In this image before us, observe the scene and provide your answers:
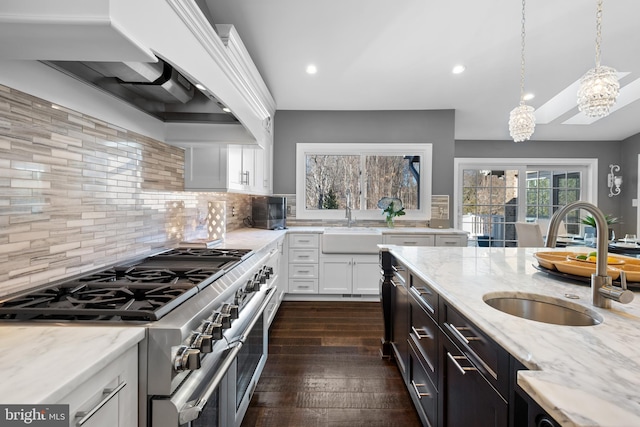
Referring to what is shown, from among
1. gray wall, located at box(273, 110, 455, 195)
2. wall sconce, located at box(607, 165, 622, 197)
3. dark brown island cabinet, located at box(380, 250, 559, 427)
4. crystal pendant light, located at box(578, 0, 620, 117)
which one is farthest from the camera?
wall sconce, located at box(607, 165, 622, 197)

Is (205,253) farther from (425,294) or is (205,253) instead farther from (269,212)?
(269,212)

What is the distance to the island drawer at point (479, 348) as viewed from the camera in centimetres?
80

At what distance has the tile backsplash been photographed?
0.99 m

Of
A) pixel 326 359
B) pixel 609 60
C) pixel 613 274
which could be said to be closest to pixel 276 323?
pixel 326 359

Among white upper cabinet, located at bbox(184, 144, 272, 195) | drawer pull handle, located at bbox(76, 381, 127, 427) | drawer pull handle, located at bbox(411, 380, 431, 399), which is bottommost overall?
drawer pull handle, located at bbox(411, 380, 431, 399)

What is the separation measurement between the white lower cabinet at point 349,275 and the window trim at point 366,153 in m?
0.82

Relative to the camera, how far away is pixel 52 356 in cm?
63

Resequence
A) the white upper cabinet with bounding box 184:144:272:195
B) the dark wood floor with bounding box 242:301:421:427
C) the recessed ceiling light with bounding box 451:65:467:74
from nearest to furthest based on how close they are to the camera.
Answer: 1. the dark wood floor with bounding box 242:301:421:427
2. the white upper cabinet with bounding box 184:144:272:195
3. the recessed ceiling light with bounding box 451:65:467:74

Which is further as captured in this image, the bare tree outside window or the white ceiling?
the bare tree outside window

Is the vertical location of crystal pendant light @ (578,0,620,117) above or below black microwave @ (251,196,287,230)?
above

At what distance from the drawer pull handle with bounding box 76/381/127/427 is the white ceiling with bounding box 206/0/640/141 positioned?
8.05 feet

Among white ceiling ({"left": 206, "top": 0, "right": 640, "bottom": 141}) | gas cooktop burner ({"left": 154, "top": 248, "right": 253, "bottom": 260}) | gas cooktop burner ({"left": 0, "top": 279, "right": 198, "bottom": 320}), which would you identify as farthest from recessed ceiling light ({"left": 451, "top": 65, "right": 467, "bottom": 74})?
gas cooktop burner ({"left": 0, "top": 279, "right": 198, "bottom": 320})

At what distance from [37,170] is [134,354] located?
2.63 ft

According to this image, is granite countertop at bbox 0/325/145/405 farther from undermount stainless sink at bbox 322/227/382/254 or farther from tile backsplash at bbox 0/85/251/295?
undermount stainless sink at bbox 322/227/382/254
